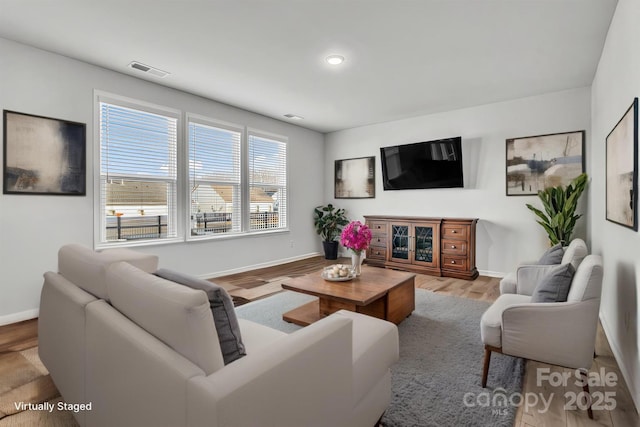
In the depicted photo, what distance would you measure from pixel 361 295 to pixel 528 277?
1416mm

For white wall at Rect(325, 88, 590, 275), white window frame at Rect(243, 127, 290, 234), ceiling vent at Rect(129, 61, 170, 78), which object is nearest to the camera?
ceiling vent at Rect(129, 61, 170, 78)

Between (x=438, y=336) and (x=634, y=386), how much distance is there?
46.3 inches

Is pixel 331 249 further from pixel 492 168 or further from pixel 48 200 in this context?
pixel 48 200

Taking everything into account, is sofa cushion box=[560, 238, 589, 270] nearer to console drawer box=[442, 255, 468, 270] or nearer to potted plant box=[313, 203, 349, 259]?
console drawer box=[442, 255, 468, 270]

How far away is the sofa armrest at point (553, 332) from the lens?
1.72 m

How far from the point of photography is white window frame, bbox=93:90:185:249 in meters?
3.53

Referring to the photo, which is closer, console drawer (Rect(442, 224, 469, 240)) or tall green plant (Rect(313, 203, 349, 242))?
console drawer (Rect(442, 224, 469, 240))

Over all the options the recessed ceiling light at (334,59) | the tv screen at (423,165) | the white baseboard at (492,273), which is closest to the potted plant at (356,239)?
the recessed ceiling light at (334,59)

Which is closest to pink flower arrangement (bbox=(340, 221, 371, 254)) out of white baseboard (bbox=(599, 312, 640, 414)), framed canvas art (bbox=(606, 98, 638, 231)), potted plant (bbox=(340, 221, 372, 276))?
potted plant (bbox=(340, 221, 372, 276))

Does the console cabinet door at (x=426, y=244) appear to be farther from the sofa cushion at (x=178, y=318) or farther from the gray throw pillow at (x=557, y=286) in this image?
the sofa cushion at (x=178, y=318)

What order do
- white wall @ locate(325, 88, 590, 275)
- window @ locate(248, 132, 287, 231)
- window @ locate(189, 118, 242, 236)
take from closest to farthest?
white wall @ locate(325, 88, 590, 275) → window @ locate(189, 118, 242, 236) → window @ locate(248, 132, 287, 231)

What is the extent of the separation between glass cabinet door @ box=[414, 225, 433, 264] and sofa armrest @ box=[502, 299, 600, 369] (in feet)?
10.4

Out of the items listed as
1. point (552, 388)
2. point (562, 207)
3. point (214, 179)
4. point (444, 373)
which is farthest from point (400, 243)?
point (552, 388)

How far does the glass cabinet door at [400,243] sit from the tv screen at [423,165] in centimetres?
77
